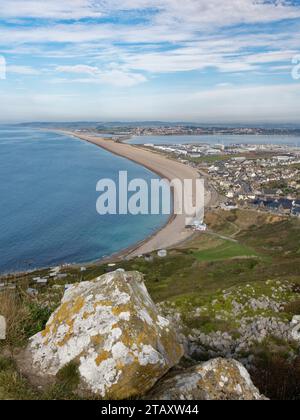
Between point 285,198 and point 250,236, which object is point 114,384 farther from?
point 285,198

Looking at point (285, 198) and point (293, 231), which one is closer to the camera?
point (293, 231)

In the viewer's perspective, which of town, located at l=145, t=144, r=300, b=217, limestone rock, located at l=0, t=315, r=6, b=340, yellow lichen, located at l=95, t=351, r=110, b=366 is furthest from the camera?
town, located at l=145, t=144, r=300, b=217

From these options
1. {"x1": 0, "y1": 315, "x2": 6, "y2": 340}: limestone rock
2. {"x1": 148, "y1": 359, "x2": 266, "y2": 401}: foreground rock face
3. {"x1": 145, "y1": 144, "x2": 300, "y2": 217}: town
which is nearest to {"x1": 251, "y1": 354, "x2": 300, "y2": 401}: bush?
{"x1": 148, "y1": 359, "x2": 266, "y2": 401}: foreground rock face

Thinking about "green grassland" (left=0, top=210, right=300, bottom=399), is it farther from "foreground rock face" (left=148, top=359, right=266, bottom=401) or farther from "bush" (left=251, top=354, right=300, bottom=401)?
"foreground rock face" (left=148, top=359, right=266, bottom=401)

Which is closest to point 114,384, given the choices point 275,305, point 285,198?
point 275,305

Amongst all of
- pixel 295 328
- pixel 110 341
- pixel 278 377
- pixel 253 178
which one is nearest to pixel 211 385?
pixel 110 341

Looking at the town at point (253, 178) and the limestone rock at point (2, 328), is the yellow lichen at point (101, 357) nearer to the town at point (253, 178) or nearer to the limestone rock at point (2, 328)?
the limestone rock at point (2, 328)

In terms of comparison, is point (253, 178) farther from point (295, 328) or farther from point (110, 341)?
point (110, 341)
